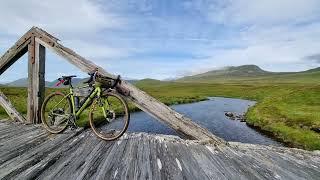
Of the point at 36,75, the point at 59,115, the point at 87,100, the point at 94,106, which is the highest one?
the point at 36,75

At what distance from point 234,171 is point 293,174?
64.9 inches

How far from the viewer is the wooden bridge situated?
281 inches

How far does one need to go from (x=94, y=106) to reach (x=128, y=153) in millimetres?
2177

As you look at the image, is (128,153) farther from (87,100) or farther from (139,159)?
(87,100)

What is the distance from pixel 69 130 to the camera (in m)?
11.4

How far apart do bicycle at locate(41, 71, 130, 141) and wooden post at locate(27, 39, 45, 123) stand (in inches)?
28.9

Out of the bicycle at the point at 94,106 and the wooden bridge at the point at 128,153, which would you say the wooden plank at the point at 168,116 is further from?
the bicycle at the point at 94,106

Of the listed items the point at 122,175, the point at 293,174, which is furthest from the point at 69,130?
the point at 293,174

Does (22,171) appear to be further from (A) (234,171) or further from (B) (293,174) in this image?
(B) (293,174)

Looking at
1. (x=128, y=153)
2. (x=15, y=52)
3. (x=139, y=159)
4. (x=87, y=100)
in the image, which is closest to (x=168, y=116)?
(x=128, y=153)

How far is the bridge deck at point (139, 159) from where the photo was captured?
7023 millimetres

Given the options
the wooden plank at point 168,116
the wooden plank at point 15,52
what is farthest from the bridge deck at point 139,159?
the wooden plank at point 15,52

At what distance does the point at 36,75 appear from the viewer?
39.8 feet

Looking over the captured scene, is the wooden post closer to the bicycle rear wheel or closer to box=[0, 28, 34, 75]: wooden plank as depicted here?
box=[0, 28, 34, 75]: wooden plank
